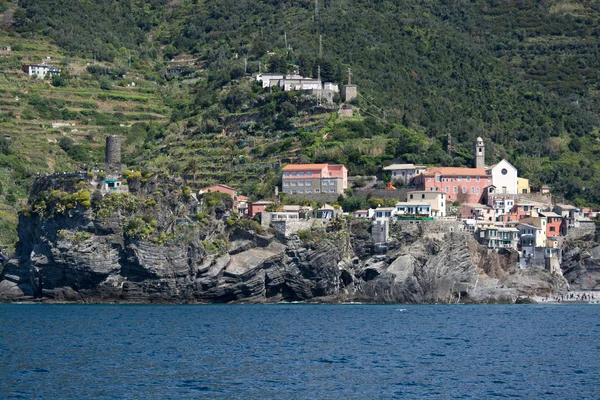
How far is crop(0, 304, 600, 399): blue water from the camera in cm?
5191

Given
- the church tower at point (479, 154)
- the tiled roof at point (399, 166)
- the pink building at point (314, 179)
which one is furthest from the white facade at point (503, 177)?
the pink building at point (314, 179)

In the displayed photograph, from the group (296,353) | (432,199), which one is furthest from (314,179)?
(296,353)

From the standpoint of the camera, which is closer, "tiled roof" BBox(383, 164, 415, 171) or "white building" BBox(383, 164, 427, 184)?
"white building" BBox(383, 164, 427, 184)

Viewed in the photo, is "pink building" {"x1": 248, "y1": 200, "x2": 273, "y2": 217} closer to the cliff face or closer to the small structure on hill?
the cliff face

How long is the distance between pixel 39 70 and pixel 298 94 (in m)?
41.4

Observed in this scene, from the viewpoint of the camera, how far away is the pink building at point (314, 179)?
390 ft

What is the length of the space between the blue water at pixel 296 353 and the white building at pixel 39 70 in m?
71.7

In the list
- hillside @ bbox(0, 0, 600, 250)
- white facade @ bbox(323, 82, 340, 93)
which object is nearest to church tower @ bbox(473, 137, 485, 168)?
hillside @ bbox(0, 0, 600, 250)

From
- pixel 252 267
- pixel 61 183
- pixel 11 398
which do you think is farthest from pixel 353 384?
pixel 61 183

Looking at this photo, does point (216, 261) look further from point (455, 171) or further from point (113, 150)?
point (455, 171)

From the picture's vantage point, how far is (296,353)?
64.3 metres

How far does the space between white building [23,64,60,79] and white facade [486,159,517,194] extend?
65.6m

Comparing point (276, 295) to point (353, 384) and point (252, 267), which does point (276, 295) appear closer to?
point (252, 267)

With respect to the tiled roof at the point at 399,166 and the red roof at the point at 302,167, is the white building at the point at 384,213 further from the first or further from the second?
the tiled roof at the point at 399,166
